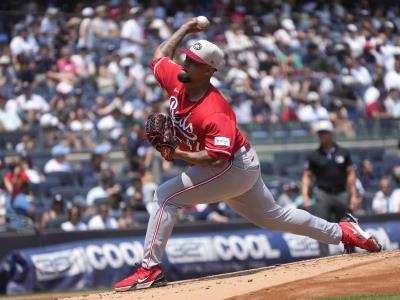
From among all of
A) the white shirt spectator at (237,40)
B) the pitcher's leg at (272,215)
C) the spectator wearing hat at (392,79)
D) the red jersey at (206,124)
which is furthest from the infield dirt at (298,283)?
the spectator wearing hat at (392,79)

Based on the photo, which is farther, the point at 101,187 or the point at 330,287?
the point at 101,187

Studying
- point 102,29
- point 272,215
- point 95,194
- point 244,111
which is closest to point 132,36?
point 102,29

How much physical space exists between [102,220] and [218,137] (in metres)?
6.97

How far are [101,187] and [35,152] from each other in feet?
4.31

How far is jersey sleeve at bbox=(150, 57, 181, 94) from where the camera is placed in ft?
25.6

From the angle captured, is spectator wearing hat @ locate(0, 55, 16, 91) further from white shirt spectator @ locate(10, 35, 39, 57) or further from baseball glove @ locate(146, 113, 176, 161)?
baseball glove @ locate(146, 113, 176, 161)

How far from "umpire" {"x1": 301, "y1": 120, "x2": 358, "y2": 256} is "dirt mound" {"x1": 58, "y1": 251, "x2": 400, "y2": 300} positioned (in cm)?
392

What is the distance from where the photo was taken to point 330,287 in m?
7.40

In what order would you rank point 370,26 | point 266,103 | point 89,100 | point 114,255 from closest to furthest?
point 114,255 → point 89,100 → point 266,103 → point 370,26

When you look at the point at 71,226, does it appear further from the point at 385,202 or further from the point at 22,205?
the point at 385,202

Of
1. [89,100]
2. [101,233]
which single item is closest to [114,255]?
[101,233]

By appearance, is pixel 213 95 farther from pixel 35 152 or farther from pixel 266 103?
pixel 266 103

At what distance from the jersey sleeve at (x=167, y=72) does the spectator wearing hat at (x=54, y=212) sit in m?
6.28

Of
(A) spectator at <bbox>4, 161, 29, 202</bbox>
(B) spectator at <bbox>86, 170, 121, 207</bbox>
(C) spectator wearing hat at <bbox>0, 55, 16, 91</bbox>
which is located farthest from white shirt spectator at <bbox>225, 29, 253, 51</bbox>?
(A) spectator at <bbox>4, 161, 29, 202</bbox>
